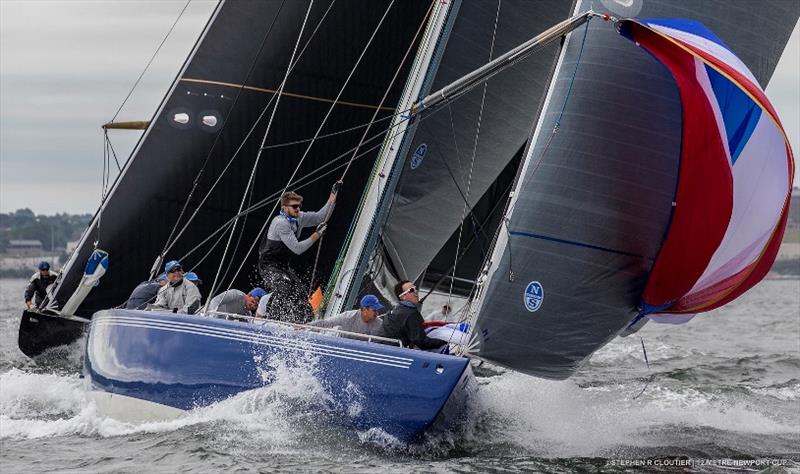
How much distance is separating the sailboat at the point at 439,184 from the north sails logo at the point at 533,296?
2 centimetres

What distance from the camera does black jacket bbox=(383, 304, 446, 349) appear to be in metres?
9.52

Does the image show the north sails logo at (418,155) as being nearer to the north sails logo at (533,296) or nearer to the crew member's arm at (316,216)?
the crew member's arm at (316,216)

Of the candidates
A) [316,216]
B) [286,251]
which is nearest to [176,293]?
[286,251]

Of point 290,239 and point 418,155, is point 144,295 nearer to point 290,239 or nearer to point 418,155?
point 290,239

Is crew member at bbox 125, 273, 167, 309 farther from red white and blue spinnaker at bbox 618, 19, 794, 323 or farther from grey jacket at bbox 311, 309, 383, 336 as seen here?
red white and blue spinnaker at bbox 618, 19, 794, 323

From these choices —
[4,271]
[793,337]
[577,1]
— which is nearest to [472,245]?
[577,1]

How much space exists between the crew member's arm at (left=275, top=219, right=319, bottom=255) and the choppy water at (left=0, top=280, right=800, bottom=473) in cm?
165

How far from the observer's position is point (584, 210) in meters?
9.59

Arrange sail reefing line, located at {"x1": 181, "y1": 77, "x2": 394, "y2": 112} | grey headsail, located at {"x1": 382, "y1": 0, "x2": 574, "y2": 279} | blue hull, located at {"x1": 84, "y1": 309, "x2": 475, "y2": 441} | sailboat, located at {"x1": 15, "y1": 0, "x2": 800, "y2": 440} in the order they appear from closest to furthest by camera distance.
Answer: blue hull, located at {"x1": 84, "y1": 309, "x2": 475, "y2": 441} < sailboat, located at {"x1": 15, "y1": 0, "x2": 800, "y2": 440} < grey headsail, located at {"x1": 382, "y1": 0, "x2": 574, "y2": 279} < sail reefing line, located at {"x1": 181, "y1": 77, "x2": 394, "y2": 112}

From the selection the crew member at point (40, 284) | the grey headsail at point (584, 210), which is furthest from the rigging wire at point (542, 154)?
the crew member at point (40, 284)

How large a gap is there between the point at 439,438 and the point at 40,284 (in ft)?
27.7

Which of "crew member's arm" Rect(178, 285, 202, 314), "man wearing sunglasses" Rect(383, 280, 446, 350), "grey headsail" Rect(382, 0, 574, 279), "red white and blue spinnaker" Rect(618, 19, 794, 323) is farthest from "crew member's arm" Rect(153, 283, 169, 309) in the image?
"red white and blue spinnaker" Rect(618, 19, 794, 323)

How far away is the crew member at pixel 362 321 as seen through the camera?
9.74m

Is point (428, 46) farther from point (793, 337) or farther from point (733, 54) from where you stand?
point (793, 337)
